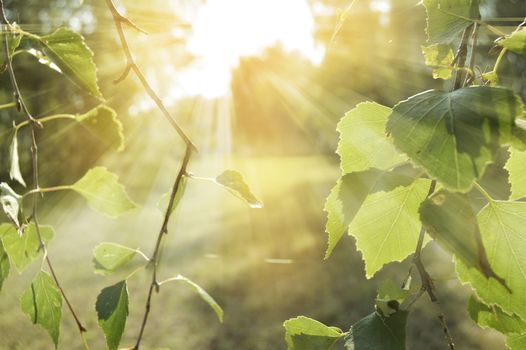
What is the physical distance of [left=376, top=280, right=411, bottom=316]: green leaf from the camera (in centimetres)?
37

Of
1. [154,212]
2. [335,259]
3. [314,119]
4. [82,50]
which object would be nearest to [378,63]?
[314,119]

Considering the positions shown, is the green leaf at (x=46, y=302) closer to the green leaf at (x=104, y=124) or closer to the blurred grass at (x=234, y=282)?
the green leaf at (x=104, y=124)

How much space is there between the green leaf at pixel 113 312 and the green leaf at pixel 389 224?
0.25m

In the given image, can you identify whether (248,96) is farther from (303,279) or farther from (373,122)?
(373,122)

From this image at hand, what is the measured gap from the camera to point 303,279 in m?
4.89

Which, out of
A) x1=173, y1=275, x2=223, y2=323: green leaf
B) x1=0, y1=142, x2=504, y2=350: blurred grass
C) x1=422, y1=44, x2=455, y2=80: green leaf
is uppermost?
x1=422, y1=44, x2=455, y2=80: green leaf

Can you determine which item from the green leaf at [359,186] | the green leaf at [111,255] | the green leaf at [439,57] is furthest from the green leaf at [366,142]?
the green leaf at [111,255]

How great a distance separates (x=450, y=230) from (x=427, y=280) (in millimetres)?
78

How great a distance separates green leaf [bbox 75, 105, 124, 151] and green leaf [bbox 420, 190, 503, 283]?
0.51 m

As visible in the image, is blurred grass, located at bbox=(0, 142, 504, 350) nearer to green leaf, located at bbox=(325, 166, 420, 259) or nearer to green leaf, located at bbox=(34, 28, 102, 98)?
green leaf, located at bbox=(34, 28, 102, 98)

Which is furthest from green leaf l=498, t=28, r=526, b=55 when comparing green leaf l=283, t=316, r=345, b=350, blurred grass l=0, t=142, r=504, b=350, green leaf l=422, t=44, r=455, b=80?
blurred grass l=0, t=142, r=504, b=350

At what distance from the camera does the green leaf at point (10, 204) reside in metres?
0.42

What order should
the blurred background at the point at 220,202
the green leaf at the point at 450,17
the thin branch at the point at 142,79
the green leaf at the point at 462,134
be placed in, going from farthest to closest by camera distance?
the blurred background at the point at 220,202 → the thin branch at the point at 142,79 → the green leaf at the point at 450,17 → the green leaf at the point at 462,134

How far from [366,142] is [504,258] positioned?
4.6 inches
